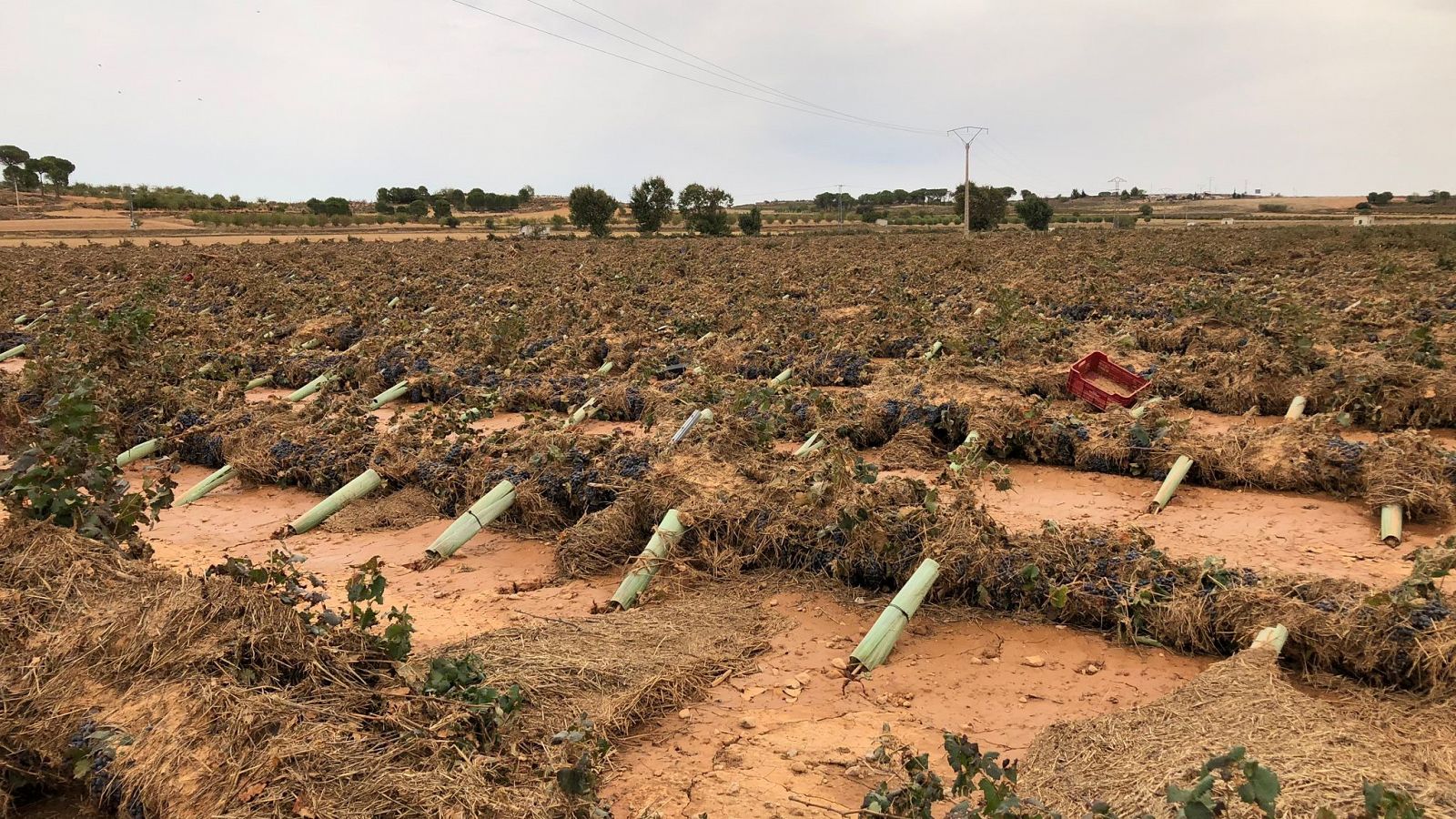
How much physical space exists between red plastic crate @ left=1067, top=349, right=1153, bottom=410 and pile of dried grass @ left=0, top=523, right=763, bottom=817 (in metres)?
5.90

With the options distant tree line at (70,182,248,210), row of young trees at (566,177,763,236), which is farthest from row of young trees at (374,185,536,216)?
row of young trees at (566,177,763,236)

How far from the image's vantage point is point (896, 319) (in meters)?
13.0

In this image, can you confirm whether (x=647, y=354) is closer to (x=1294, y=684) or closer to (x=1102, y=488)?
(x=1102, y=488)

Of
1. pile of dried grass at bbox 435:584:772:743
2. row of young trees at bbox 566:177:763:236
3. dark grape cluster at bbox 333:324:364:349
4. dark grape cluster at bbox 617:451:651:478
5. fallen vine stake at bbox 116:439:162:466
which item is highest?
row of young trees at bbox 566:177:763:236

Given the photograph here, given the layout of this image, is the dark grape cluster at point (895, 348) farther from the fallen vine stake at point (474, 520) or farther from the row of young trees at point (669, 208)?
the row of young trees at point (669, 208)

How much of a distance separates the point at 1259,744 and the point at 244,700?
12.3 feet

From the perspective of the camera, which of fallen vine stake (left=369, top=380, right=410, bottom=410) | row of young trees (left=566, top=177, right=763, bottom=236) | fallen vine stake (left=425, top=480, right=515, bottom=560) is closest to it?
fallen vine stake (left=425, top=480, right=515, bottom=560)

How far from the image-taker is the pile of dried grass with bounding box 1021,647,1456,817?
9.00 feet

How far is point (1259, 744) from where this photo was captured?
302 cm

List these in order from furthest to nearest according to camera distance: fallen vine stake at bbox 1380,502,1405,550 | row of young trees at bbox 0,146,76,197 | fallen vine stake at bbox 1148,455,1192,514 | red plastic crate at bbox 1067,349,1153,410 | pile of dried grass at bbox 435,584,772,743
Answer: row of young trees at bbox 0,146,76,197, red plastic crate at bbox 1067,349,1153,410, fallen vine stake at bbox 1148,455,1192,514, fallen vine stake at bbox 1380,502,1405,550, pile of dried grass at bbox 435,584,772,743

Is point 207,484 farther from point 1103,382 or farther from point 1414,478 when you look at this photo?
point 1414,478

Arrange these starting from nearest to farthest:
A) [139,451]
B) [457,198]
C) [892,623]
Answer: [892,623] → [139,451] → [457,198]

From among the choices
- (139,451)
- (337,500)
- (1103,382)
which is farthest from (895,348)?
(139,451)

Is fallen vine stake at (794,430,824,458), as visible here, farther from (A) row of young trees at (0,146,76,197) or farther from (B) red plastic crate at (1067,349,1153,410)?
(A) row of young trees at (0,146,76,197)
